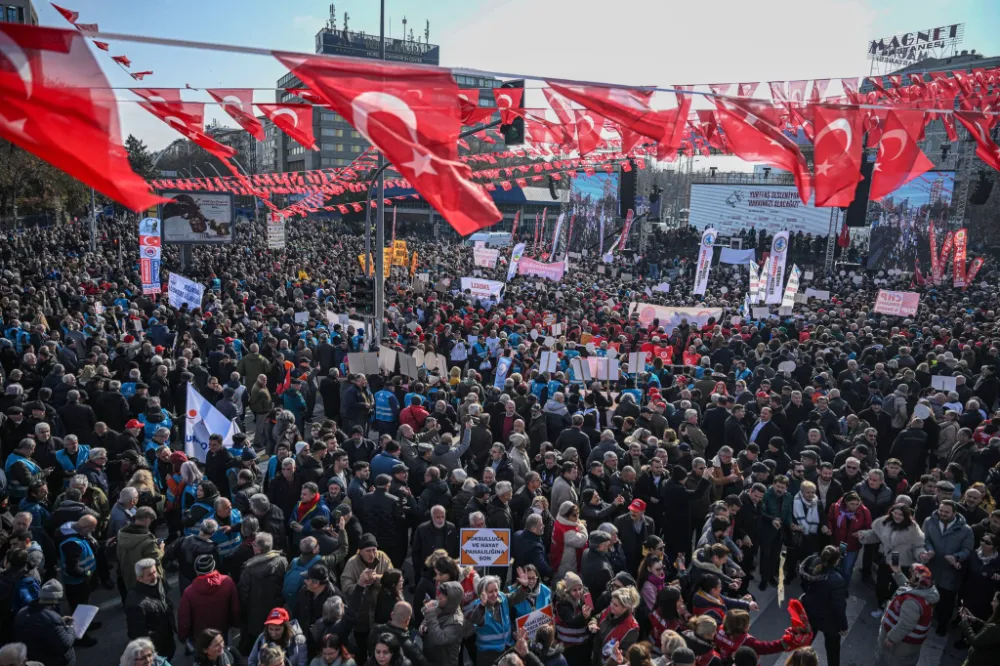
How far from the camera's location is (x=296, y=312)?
675 inches

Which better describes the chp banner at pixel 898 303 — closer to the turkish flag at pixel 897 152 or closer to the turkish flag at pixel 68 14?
the turkish flag at pixel 897 152

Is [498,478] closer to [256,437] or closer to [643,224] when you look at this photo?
[256,437]

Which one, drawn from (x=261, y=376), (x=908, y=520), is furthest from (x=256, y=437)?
(x=908, y=520)

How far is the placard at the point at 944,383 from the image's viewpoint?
11.2 metres

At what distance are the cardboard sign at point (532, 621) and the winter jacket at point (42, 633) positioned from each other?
11.0 feet

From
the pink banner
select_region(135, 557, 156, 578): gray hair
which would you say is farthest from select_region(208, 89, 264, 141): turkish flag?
the pink banner

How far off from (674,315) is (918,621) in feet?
42.2

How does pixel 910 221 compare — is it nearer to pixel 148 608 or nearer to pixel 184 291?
pixel 184 291

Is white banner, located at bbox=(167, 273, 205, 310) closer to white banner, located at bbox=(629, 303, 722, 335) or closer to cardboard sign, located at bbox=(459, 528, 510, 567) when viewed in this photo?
white banner, located at bbox=(629, 303, 722, 335)

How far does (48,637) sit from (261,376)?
6.26 m

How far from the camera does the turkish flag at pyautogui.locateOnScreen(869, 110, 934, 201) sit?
8.10 metres

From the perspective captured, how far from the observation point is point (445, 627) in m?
5.11

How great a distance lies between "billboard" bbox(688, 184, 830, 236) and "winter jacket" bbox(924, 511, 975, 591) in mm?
40642

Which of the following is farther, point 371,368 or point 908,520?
point 371,368
